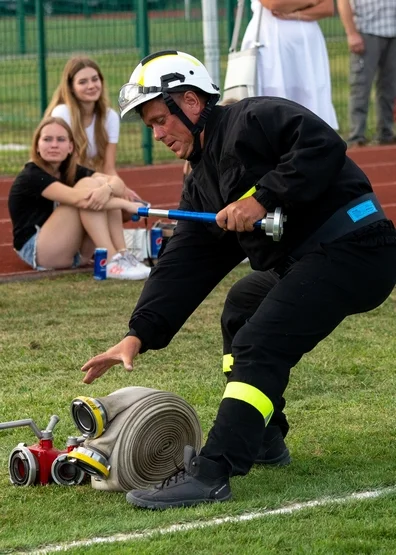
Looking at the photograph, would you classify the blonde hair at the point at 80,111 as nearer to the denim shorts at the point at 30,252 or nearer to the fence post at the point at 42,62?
Answer: the denim shorts at the point at 30,252

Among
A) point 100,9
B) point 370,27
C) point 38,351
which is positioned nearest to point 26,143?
point 100,9

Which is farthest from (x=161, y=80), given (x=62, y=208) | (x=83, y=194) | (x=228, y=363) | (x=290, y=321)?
(x=62, y=208)

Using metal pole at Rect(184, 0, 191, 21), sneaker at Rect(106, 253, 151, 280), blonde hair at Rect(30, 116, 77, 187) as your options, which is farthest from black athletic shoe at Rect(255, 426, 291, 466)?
metal pole at Rect(184, 0, 191, 21)

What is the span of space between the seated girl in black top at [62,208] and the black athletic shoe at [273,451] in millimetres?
4569

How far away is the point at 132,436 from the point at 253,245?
35.5 inches

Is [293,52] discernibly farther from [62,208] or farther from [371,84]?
[371,84]

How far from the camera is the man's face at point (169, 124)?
518 centimetres

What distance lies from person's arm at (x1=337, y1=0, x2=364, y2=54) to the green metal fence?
1.83 metres

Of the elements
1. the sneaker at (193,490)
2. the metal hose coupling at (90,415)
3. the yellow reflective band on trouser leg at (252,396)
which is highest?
the yellow reflective band on trouser leg at (252,396)

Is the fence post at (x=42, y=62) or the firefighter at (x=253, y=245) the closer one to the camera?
the firefighter at (x=253, y=245)

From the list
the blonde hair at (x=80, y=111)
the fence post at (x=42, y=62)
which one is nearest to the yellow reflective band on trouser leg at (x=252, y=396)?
the blonde hair at (x=80, y=111)

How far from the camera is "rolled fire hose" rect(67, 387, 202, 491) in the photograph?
16.8 feet

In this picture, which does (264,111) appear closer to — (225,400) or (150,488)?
(225,400)

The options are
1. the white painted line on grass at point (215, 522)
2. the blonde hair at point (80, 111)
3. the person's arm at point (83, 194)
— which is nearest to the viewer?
the white painted line on grass at point (215, 522)
